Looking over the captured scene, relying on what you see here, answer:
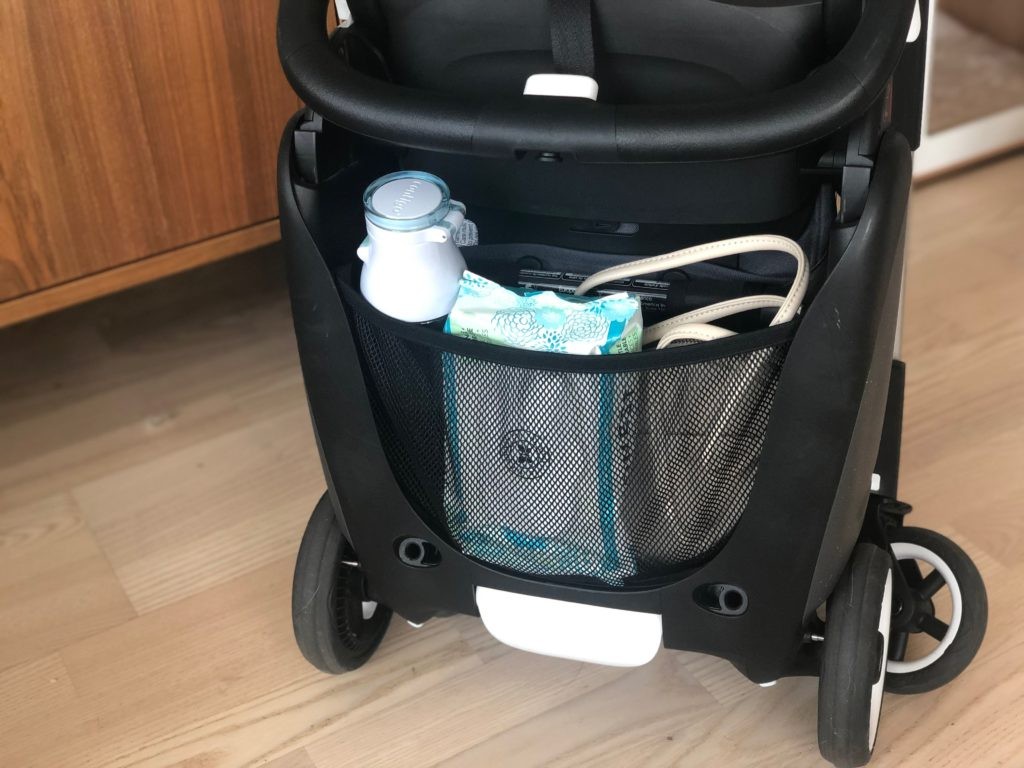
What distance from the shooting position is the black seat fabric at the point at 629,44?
0.70 meters

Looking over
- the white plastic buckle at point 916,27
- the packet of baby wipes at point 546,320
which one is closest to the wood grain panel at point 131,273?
the packet of baby wipes at point 546,320

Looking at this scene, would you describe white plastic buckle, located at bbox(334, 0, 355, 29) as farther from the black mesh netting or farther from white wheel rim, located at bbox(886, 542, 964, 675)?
white wheel rim, located at bbox(886, 542, 964, 675)

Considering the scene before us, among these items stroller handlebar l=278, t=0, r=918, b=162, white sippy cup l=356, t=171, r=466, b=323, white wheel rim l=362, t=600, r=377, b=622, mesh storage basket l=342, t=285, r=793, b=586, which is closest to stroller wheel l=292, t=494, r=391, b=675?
white wheel rim l=362, t=600, r=377, b=622

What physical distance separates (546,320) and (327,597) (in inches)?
12.3

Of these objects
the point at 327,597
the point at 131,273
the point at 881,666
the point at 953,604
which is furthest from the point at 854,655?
the point at 131,273

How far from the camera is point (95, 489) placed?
118cm

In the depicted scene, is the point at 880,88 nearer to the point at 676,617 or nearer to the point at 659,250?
the point at 659,250

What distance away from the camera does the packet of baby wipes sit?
0.72m

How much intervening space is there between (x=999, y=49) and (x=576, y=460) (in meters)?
1.41

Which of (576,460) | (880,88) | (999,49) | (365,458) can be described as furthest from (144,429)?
(999,49)

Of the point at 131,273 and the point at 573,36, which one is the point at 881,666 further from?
the point at 131,273

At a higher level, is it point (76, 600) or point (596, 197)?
point (596, 197)

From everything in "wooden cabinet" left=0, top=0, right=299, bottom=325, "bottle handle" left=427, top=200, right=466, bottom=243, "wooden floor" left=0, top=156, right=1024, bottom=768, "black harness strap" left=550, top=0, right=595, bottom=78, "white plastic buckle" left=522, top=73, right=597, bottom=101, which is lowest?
"wooden floor" left=0, top=156, right=1024, bottom=768

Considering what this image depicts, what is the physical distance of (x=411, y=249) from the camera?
74cm
